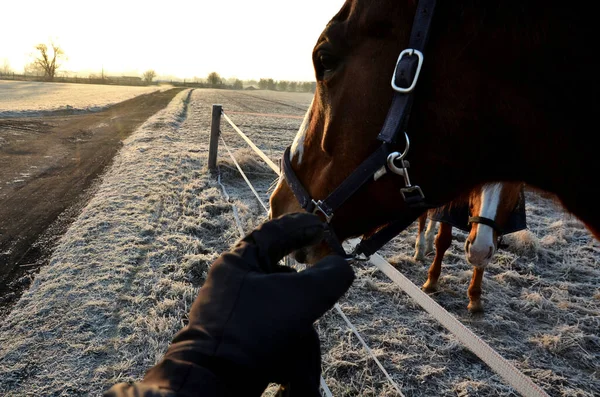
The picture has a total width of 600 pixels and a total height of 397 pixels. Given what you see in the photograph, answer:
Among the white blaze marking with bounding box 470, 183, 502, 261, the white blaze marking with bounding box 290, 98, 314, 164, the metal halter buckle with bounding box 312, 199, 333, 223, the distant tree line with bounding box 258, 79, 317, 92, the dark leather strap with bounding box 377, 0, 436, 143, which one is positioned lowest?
the white blaze marking with bounding box 470, 183, 502, 261

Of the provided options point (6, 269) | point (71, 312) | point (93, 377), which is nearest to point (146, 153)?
point (6, 269)

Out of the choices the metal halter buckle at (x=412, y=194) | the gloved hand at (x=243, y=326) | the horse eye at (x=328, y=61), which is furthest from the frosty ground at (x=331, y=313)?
the gloved hand at (x=243, y=326)

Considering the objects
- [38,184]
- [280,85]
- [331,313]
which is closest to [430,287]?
[331,313]

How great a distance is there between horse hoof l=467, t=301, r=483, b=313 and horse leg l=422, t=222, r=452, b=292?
48cm

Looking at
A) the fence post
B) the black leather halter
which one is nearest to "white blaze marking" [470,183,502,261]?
the black leather halter

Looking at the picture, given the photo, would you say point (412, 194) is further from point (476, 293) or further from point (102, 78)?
point (102, 78)

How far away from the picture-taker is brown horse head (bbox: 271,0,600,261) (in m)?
1.14

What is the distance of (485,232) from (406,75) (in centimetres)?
251

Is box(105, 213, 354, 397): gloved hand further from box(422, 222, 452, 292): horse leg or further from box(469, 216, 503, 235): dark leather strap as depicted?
box(422, 222, 452, 292): horse leg

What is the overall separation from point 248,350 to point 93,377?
2432mm

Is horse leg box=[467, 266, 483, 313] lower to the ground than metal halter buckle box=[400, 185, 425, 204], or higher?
lower

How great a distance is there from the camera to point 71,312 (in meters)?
3.25

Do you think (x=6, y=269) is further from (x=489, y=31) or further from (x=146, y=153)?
(x=146, y=153)

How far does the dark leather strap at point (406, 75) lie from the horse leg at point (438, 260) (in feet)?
11.1
